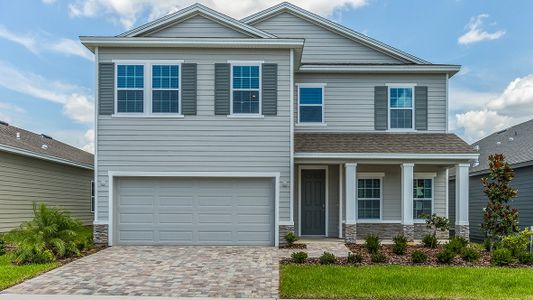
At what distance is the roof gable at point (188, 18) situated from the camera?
1400 centimetres

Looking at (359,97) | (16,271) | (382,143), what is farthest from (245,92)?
(16,271)

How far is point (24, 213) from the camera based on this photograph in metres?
17.8

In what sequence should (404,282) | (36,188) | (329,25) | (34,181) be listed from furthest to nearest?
(36,188), (34,181), (329,25), (404,282)

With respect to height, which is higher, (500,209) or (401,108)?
(401,108)

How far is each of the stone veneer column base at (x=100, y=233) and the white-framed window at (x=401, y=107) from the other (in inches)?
375

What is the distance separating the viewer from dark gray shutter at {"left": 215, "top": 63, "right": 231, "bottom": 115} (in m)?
13.7

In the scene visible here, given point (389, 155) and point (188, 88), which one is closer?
point (188, 88)

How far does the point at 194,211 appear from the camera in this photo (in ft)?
45.7

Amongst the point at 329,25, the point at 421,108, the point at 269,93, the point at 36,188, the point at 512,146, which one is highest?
the point at 329,25

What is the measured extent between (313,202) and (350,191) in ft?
6.77

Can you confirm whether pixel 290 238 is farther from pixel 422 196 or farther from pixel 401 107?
pixel 401 107

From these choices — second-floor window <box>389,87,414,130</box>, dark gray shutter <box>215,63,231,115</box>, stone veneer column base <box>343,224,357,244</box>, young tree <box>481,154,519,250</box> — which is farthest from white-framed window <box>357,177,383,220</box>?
dark gray shutter <box>215,63,231,115</box>

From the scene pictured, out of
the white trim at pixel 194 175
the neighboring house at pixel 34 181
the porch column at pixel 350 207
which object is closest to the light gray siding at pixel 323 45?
the porch column at pixel 350 207

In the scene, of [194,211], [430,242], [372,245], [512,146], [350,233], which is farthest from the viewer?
[512,146]
